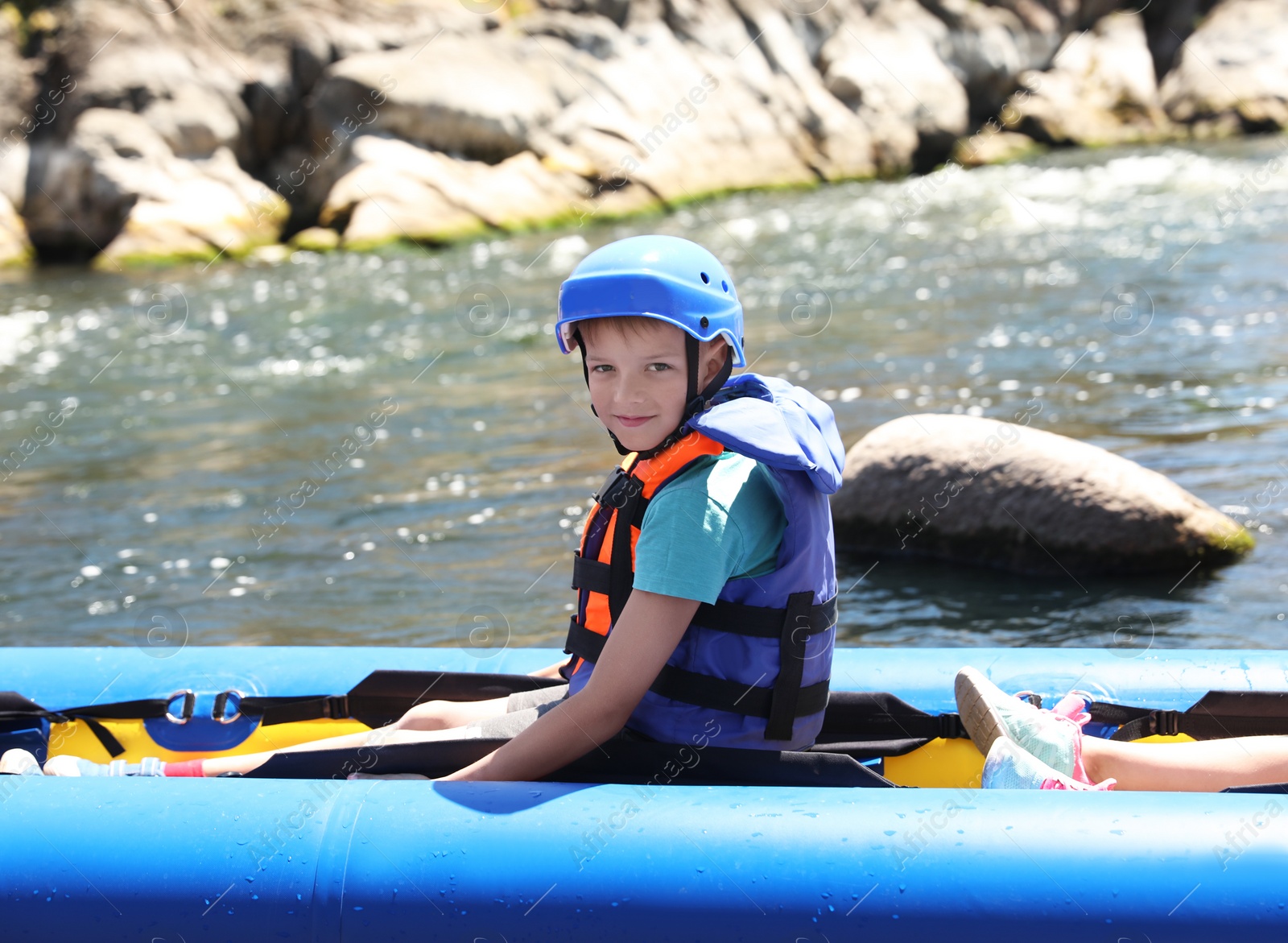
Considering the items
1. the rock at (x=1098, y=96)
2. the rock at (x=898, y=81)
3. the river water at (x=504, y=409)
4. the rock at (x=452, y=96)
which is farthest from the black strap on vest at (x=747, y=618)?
the rock at (x=1098, y=96)

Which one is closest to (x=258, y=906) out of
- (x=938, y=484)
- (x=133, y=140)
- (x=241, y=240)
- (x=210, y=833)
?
(x=210, y=833)

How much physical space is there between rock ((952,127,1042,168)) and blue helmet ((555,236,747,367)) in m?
20.8

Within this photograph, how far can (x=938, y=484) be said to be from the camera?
5211mm

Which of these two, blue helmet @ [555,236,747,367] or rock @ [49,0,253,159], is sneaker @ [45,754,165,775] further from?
rock @ [49,0,253,159]

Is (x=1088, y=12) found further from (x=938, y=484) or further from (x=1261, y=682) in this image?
(x=1261, y=682)

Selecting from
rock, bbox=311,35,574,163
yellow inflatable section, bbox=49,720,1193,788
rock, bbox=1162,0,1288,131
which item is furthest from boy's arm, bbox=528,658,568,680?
rock, bbox=1162,0,1288,131

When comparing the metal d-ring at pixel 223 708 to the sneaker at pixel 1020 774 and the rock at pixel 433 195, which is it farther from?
the rock at pixel 433 195

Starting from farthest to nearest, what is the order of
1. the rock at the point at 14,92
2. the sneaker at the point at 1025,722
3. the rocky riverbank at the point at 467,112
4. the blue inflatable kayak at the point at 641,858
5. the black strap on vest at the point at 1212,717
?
the rock at the point at 14,92, the rocky riverbank at the point at 467,112, the black strap on vest at the point at 1212,717, the sneaker at the point at 1025,722, the blue inflatable kayak at the point at 641,858

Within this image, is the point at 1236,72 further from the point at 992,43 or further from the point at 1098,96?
the point at 992,43

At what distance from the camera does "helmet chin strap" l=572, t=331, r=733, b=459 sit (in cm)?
A: 233

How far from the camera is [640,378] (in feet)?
7.61

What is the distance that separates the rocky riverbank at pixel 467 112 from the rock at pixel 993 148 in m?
0.07

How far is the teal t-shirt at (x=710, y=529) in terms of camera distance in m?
2.19

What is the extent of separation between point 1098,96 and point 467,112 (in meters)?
13.0
